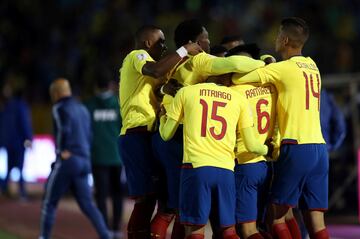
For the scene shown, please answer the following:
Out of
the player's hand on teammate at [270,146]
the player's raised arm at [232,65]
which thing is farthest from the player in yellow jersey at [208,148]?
the player's hand on teammate at [270,146]

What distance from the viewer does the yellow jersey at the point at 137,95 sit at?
8891 mm

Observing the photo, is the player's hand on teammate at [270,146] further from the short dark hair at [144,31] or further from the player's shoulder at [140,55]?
the short dark hair at [144,31]

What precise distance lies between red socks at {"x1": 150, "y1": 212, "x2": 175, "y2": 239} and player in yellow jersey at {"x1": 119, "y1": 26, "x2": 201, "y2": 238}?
220 millimetres

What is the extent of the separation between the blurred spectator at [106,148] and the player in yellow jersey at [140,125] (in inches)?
133

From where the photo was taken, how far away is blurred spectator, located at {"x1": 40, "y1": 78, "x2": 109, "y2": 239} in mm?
11336

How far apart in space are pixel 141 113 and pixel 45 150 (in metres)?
12.3

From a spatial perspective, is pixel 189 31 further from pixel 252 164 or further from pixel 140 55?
pixel 252 164

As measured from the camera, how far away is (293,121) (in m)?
8.47

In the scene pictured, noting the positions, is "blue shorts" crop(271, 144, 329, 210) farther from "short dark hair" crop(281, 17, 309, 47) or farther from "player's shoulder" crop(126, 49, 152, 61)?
"player's shoulder" crop(126, 49, 152, 61)

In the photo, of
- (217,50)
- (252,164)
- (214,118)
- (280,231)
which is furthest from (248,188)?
(217,50)

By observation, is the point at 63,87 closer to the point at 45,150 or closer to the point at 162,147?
the point at 162,147

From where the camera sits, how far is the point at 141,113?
8.89 metres

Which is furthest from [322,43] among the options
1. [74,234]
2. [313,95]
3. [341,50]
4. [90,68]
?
[313,95]

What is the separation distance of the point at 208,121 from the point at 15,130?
37.1 feet
